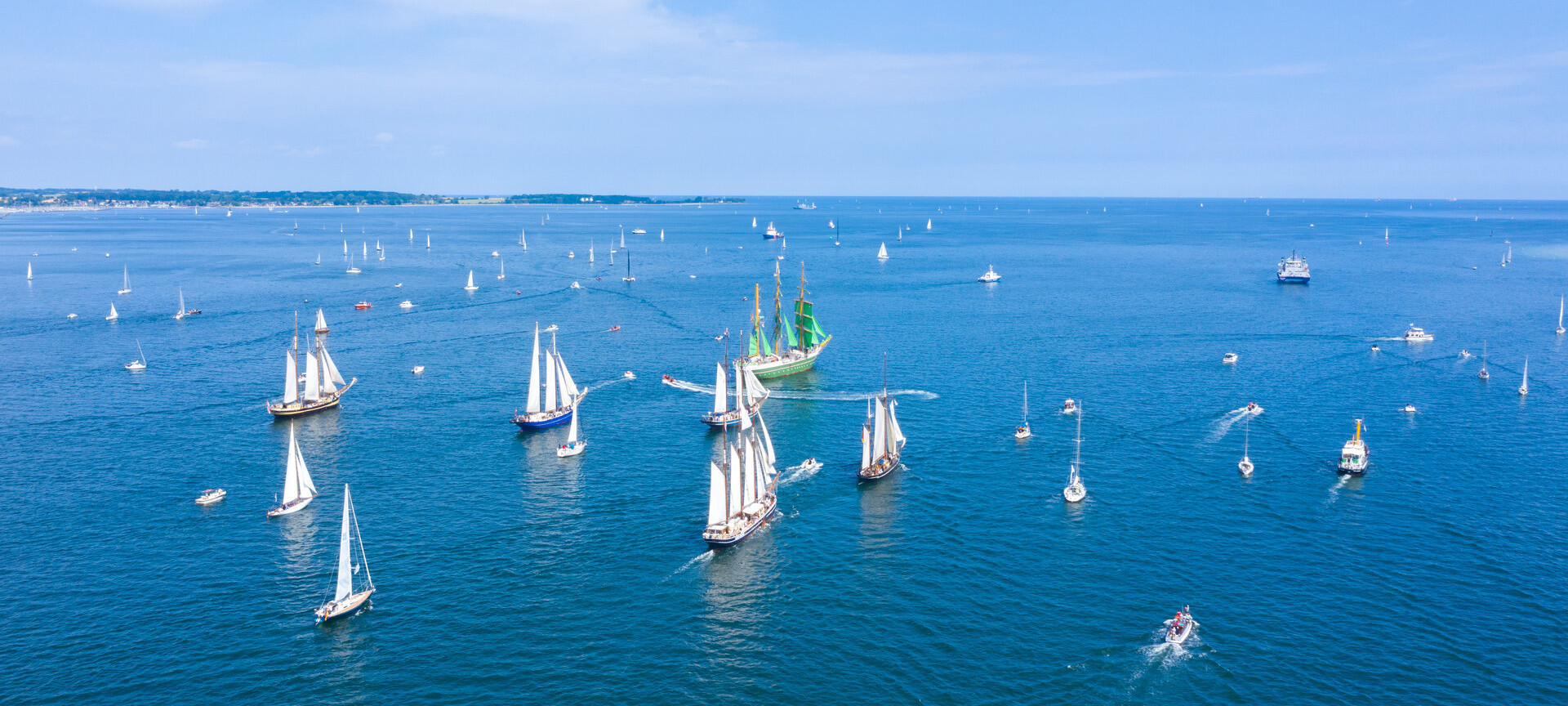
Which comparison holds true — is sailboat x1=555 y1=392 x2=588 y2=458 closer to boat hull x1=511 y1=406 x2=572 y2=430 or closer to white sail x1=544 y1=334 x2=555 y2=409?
boat hull x1=511 y1=406 x2=572 y2=430

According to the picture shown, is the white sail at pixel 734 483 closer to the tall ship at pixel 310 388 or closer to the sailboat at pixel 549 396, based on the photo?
the sailboat at pixel 549 396

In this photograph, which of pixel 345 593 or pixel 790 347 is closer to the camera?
pixel 345 593

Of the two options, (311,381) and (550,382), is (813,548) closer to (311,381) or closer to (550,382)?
(550,382)

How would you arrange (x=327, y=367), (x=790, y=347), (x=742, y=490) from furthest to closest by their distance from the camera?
(x=790, y=347) < (x=327, y=367) < (x=742, y=490)

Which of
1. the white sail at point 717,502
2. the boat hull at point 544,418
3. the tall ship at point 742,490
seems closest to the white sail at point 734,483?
the tall ship at point 742,490

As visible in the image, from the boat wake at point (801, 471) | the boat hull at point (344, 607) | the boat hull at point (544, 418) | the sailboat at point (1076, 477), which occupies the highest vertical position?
the boat hull at point (544, 418)

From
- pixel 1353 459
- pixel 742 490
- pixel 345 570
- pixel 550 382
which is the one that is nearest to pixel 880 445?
pixel 742 490

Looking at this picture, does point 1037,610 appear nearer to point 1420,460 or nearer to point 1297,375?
point 1420,460

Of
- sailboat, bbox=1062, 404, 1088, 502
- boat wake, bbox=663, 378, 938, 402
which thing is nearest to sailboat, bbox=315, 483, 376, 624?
sailboat, bbox=1062, 404, 1088, 502
